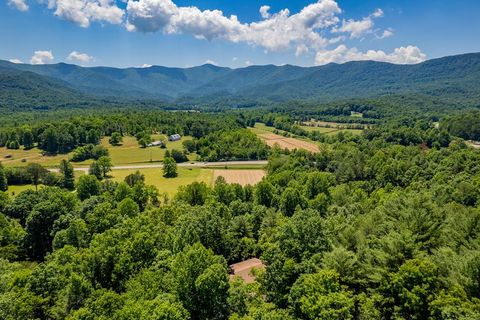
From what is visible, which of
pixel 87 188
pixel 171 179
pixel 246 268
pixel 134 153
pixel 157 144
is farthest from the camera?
pixel 157 144

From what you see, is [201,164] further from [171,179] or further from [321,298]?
[321,298]

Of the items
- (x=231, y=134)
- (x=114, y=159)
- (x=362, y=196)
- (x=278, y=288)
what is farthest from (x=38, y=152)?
(x=278, y=288)

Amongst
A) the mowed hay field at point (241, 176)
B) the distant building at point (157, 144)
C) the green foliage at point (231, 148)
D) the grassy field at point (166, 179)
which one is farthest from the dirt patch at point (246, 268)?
the distant building at point (157, 144)

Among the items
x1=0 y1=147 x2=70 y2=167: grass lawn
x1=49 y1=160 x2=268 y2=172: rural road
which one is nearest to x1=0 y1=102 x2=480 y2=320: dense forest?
x1=49 y1=160 x2=268 y2=172: rural road

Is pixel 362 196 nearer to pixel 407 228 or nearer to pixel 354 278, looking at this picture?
pixel 407 228

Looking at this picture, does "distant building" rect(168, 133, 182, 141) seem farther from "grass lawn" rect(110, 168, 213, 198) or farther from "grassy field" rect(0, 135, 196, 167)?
"grass lawn" rect(110, 168, 213, 198)

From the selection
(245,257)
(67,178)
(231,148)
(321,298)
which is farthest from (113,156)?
(321,298)

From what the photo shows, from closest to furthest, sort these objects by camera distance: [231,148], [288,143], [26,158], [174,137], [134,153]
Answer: [26,158], [134,153], [231,148], [288,143], [174,137]
